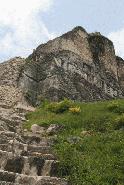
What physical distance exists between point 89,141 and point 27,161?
3349 mm

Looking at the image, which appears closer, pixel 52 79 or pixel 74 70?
pixel 52 79

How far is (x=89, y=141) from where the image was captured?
14.8 m

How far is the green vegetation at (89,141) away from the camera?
1194 centimetres

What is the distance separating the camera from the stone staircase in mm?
10562

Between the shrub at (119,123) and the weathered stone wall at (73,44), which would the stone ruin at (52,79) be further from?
the shrub at (119,123)

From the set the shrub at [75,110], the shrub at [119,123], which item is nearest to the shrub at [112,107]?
the shrub at [75,110]

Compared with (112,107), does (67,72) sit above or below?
above

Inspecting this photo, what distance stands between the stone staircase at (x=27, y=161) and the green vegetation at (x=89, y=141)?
333mm

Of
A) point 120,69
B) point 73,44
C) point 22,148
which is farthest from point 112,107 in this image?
point 120,69

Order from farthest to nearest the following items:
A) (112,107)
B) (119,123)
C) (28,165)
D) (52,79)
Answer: (52,79), (112,107), (119,123), (28,165)

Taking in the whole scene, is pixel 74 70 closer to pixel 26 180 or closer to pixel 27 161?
pixel 27 161

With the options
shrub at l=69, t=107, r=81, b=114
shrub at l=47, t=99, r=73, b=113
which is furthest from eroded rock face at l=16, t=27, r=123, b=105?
shrub at l=69, t=107, r=81, b=114

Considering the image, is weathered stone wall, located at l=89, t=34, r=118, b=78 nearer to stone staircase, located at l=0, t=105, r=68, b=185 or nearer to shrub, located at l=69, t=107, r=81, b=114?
shrub, located at l=69, t=107, r=81, b=114

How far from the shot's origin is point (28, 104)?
84.4ft
